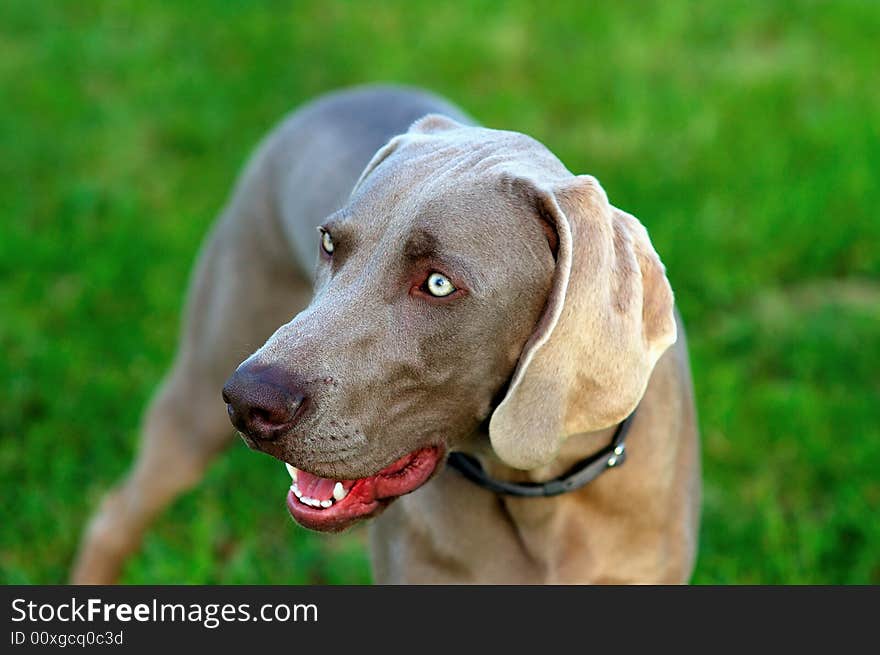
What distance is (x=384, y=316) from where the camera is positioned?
92.1 inches

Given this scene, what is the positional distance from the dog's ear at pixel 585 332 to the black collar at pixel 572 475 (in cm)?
25

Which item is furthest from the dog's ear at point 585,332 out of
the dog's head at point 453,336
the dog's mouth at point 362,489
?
the dog's mouth at point 362,489

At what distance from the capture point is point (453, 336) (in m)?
2.36

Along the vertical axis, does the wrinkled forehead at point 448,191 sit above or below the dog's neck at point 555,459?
above

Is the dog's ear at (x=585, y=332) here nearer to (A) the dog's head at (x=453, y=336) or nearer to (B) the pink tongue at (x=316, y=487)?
(A) the dog's head at (x=453, y=336)

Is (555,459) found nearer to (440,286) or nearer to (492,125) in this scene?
(440,286)

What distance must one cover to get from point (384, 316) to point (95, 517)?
190 centimetres

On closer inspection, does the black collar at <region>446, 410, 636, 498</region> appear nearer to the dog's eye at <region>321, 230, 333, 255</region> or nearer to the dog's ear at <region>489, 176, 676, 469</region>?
the dog's ear at <region>489, 176, 676, 469</region>

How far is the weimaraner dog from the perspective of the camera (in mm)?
A: 2320

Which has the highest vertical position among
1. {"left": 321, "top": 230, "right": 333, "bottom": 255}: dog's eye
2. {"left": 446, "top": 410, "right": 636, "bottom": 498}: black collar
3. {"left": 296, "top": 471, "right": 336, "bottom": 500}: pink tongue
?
{"left": 321, "top": 230, "right": 333, "bottom": 255}: dog's eye

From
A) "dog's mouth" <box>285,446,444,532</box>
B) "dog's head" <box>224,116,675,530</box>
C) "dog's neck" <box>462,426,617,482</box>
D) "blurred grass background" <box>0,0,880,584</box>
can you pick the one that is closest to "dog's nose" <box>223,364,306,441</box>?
"dog's head" <box>224,116,675,530</box>

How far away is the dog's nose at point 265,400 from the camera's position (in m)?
2.24

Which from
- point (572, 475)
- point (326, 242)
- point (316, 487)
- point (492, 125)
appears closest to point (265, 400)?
point (316, 487)
